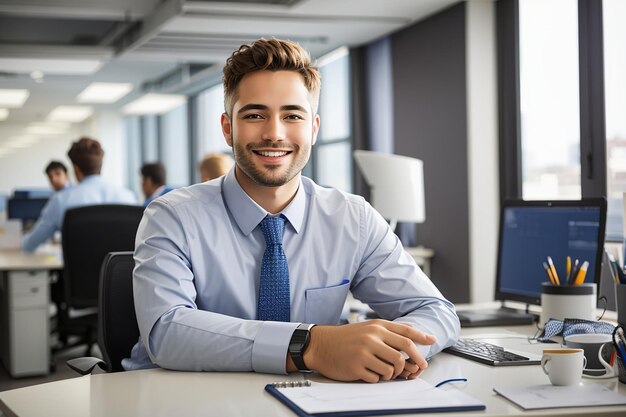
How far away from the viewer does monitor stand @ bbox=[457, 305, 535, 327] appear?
7.61 feet

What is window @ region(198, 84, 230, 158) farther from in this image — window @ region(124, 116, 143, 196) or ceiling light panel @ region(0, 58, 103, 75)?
window @ region(124, 116, 143, 196)

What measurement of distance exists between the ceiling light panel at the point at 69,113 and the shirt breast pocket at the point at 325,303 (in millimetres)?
11827

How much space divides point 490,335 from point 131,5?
4.76 m

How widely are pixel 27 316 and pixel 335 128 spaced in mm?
3447

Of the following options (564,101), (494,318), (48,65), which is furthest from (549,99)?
(48,65)

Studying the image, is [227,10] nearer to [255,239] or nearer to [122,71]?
[255,239]

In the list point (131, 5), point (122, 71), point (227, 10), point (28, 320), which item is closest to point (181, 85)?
point (122, 71)

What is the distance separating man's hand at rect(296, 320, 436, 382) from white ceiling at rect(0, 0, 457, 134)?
3.73 meters

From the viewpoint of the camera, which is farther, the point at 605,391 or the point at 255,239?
the point at 255,239

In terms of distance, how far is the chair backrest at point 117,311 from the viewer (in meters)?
2.05

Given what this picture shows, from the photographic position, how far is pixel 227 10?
5.12m

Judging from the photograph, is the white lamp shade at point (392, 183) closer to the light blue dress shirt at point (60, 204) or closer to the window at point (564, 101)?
the window at point (564, 101)

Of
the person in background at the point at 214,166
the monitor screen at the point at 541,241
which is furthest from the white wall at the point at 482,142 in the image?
the monitor screen at the point at 541,241

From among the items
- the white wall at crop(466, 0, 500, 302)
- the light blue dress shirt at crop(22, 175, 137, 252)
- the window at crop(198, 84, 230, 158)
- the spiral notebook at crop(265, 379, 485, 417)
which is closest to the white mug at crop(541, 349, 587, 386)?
the spiral notebook at crop(265, 379, 485, 417)
